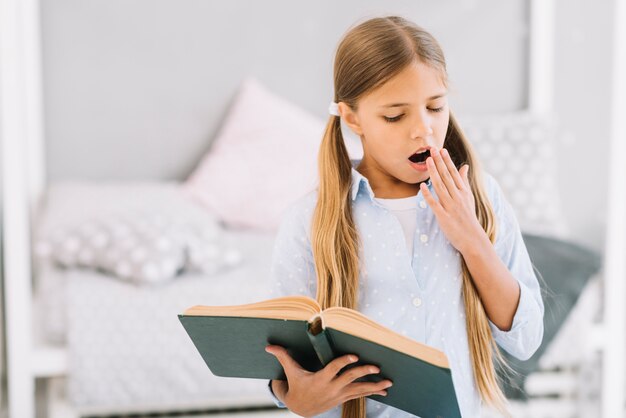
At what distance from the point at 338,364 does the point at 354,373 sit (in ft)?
0.06

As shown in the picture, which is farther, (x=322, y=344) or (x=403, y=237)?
(x=403, y=237)

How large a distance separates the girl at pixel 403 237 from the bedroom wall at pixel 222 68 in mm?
1462

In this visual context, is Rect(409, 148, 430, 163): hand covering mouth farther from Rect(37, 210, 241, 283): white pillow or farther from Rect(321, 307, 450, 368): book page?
Rect(37, 210, 241, 283): white pillow

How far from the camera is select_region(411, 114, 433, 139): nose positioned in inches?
34.8

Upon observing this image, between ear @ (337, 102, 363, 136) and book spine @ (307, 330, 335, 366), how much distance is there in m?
0.26

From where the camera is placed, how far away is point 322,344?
0.82m

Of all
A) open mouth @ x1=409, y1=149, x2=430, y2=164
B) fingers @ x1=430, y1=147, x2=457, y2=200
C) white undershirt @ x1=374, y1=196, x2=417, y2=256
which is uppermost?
open mouth @ x1=409, y1=149, x2=430, y2=164

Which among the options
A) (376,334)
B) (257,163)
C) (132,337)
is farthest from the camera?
(257,163)

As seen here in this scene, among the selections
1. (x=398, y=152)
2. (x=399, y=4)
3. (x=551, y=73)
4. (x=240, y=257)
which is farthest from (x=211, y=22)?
(x=398, y=152)

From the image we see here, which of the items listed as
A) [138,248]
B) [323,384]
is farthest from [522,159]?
[323,384]

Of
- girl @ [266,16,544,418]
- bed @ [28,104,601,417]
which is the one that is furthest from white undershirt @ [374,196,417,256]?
bed @ [28,104,601,417]

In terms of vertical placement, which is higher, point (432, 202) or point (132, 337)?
point (432, 202)

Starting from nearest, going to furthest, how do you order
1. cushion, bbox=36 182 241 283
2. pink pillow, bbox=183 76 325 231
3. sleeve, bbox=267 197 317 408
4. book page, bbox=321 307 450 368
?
book page, bbox=321 307 450 368 < sleeve, bbox=267 197 317 408 < cushion, bbox=36 182 241 283 < pink pillow, bbox=183 76 325 231

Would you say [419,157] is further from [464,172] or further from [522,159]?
[522,159]
